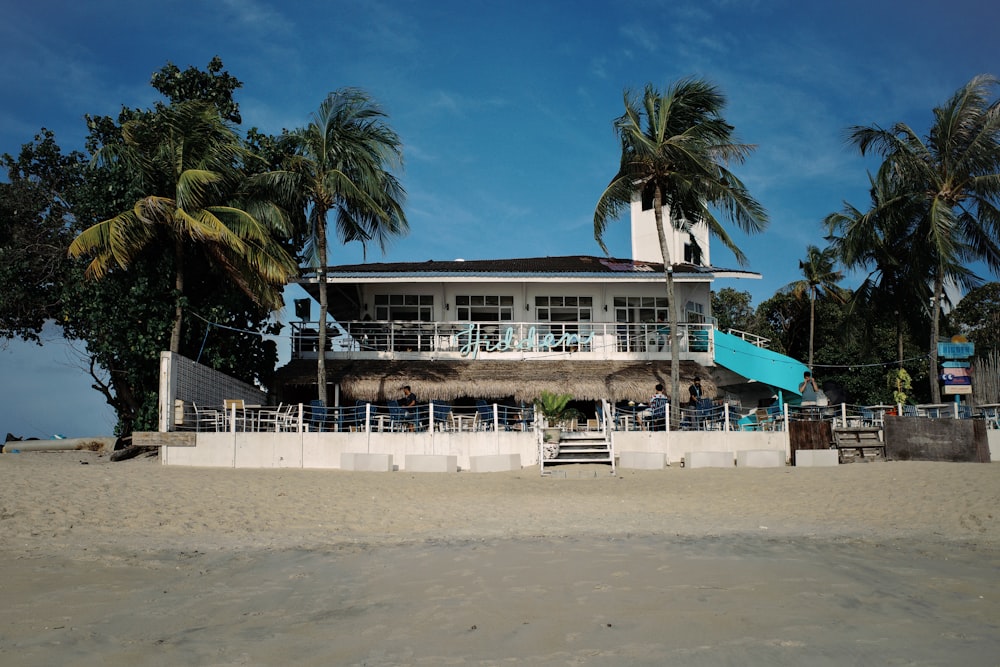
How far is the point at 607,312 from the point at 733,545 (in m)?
17.8

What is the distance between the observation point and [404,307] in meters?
25.4

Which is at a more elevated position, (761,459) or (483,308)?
(483,308)

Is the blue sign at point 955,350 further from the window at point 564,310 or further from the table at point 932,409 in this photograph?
the window at point 564,310

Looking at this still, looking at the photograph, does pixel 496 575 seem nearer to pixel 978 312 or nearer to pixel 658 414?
pixel 658 414

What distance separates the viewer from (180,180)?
18.4 meters

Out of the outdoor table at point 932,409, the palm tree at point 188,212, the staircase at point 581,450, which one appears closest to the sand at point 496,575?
the staircase at point 581,450

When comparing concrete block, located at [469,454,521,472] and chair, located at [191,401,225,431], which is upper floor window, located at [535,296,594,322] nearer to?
concrete block, located at [469,454,521,472]

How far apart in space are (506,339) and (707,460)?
29.0ft

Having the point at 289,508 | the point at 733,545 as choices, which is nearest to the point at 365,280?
the point at 289,508

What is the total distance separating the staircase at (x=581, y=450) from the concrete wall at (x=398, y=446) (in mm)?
591

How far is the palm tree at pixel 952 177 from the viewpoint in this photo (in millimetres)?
21031

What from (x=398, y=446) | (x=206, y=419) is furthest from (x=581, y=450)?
(x=206, y=419)

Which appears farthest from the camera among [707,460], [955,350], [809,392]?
[955,350]

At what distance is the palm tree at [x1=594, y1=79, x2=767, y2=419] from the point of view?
19500 mm
